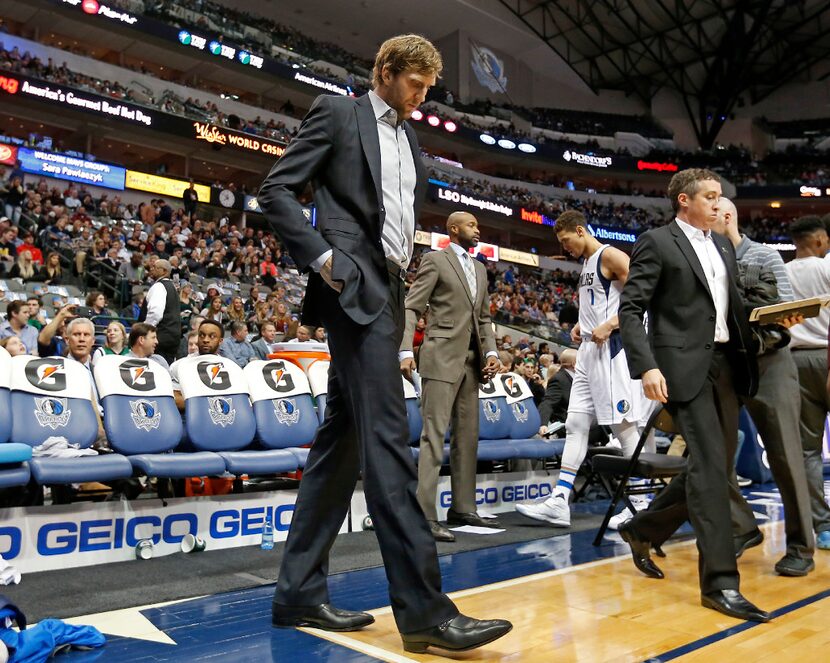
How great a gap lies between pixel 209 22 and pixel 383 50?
2521 cm

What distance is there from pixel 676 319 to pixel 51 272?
11.0 metres

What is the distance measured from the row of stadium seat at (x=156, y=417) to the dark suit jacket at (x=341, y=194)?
5.47 ft

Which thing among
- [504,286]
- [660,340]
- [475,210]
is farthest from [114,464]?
[475,210]

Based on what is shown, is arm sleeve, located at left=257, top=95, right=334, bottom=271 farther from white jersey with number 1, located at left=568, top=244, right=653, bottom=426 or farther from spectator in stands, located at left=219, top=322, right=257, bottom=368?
spectator in stands, located at left=219, top=322, right=257, bottom=368

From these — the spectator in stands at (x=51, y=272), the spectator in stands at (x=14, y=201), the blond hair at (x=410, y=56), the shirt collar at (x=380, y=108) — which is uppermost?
the spectator in stands at (x=14, y=201)

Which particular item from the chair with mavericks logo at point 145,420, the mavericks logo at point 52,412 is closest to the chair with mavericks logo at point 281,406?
the chair with mavericks logo at point 145,420

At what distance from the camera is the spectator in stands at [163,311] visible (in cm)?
730

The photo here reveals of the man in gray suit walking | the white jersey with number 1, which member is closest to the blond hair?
the man in gray suit walking

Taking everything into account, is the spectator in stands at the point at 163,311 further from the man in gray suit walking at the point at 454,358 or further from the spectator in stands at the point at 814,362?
the spectator in stands at the point at 814,362

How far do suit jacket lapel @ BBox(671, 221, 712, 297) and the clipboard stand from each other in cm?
22

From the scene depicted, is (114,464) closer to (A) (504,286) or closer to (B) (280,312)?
(B) (280,312)

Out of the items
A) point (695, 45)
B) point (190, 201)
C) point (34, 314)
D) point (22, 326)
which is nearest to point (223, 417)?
point (22, 326)

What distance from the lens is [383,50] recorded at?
2.38 meters

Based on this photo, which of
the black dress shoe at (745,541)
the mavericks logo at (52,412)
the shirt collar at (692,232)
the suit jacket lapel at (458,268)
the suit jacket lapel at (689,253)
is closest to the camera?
the suit jacket lapel at (689,253)
